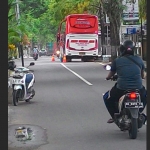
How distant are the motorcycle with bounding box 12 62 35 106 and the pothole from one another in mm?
3871

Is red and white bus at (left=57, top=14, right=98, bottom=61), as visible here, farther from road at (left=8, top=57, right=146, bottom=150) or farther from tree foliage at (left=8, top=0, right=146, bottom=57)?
road at (left=8, top=57, right=146, bottom=150)

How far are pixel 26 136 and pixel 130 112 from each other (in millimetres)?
2023

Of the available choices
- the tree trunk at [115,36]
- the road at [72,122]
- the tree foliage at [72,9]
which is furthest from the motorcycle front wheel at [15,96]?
the tree trunk at [115,36]

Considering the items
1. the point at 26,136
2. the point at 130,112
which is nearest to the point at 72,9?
the point at 26,136

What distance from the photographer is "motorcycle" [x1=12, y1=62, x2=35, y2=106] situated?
14.6 m

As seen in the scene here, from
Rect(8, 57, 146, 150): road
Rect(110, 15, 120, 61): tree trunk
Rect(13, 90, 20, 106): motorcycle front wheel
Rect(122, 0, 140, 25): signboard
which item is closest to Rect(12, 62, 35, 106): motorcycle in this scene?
Rect(13, 90, 20, 106): motorcycle front wheel

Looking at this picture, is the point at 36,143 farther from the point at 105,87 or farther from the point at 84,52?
the point at 84,52

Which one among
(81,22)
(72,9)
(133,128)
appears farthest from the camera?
(72,9)

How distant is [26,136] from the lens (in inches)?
377

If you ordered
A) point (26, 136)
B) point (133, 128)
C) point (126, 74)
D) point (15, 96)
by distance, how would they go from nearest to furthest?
point (133, 128) < point (126, 74) < point (26, 136) < point (15, 96)

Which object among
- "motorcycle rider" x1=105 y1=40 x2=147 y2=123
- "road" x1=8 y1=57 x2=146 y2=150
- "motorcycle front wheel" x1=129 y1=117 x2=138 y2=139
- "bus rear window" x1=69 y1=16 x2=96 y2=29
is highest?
"bus rear window" x1=69 y1=16 x2=96 y2=29

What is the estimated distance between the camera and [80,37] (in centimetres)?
4494

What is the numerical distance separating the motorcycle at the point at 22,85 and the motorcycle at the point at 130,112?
5992mm

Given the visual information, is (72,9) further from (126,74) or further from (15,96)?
(126,74)
